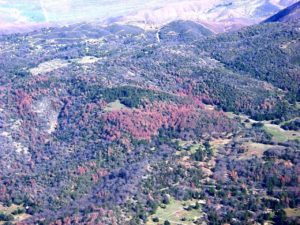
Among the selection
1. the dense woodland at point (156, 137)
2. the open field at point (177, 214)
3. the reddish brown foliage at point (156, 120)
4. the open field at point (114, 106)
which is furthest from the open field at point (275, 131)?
the open field at point (177, 214)

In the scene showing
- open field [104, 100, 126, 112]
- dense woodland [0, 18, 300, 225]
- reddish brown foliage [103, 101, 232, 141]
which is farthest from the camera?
open field [104, 100, 126, 112]

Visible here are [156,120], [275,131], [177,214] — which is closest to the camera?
[177,214]

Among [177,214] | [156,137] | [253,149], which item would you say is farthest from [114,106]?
[177,214]

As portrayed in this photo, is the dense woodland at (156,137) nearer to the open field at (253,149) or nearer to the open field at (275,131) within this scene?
the open field at (253,149)

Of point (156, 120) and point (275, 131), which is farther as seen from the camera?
point (275, 131)

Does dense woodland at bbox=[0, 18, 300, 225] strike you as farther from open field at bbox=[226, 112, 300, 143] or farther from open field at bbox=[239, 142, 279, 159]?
open field at bbox=[226, 112, 300, 143]

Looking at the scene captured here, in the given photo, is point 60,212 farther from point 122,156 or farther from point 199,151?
point 199,151

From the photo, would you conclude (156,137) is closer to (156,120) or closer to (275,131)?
(156,120)

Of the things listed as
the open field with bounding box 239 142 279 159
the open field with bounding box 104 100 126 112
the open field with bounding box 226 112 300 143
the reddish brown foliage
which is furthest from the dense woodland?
the open field with bounding box 226 112 300 143
